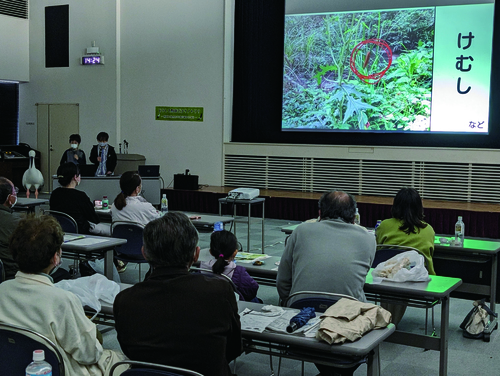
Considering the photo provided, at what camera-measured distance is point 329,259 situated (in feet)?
9.84

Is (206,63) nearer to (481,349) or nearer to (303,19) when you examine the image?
(303,19)

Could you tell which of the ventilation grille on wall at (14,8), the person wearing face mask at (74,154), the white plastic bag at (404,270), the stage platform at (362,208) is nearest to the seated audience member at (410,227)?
the white plastic bag at (404,270)

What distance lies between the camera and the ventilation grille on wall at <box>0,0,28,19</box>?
521 inches

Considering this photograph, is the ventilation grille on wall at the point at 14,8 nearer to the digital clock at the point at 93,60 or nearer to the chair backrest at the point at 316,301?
the digital clock at the point at 93,60

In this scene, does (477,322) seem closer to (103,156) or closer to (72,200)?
(72,200)

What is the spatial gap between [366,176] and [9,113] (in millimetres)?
8627

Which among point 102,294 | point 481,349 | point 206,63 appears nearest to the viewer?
point 102,294

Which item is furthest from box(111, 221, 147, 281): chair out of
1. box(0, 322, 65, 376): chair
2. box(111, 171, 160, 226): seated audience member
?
box(0, 322, 65, 376): chair

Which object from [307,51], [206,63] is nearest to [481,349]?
[307,51]

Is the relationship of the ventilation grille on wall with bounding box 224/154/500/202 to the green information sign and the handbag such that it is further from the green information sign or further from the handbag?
the handbag

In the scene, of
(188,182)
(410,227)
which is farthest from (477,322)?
(188,182)

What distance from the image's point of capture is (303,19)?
36.0 ft

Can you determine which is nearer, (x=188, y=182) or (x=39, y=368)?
(x=39, y=368)

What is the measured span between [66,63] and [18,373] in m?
12.4
